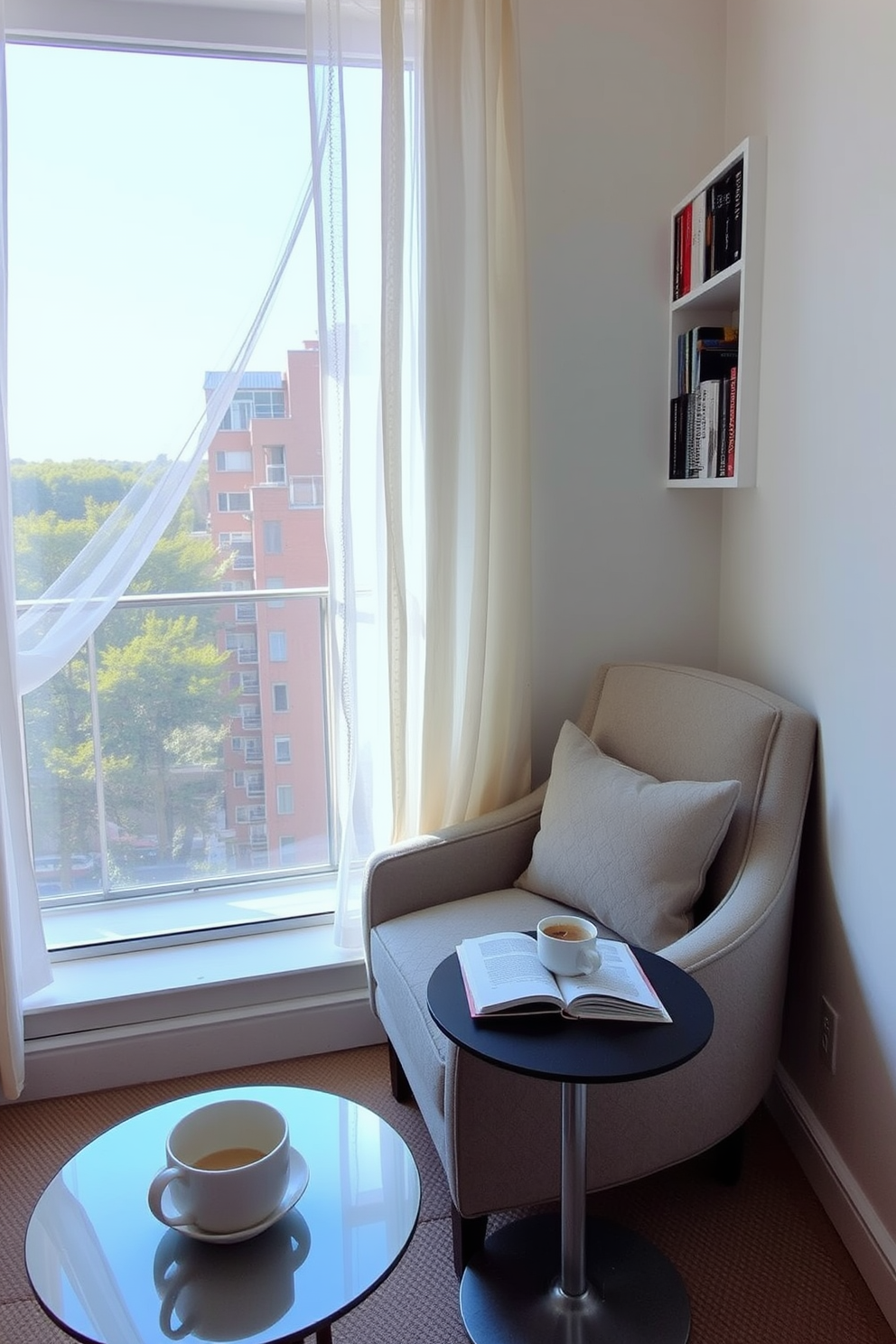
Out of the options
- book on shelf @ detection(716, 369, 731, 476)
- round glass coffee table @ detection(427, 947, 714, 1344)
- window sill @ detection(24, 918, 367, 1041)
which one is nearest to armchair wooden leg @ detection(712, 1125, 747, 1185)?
round glass coffee table @ detection(427, 947, 714, 1344)

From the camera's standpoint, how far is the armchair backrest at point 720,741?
1.83 metres

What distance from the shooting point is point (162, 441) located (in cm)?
215

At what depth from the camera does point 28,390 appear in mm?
2229

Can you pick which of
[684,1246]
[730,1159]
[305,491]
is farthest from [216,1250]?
[305,491]

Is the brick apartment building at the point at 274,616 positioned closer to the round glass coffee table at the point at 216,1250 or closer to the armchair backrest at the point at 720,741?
the armchair backrest at the point at 720,741

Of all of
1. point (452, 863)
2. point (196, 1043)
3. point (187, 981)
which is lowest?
point (196, 1043)

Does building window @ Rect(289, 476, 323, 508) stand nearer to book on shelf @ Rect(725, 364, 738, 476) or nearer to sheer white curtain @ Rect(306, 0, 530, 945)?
sheer white curtain @ Rect(306, 0, 530, 945)

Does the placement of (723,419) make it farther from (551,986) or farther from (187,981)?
(187,981)

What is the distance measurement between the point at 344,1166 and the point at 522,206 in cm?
183

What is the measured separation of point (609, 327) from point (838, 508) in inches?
31.6

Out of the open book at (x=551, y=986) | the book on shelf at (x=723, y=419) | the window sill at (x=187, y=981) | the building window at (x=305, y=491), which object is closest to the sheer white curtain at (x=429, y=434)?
the window sill at (x=187, y=981)

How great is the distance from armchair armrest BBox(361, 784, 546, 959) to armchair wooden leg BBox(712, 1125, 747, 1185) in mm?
640

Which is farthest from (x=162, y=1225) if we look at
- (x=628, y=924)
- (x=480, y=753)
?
(x=480, y=753)

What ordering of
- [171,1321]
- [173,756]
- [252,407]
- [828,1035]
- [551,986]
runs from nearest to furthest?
[171,1321] → [551,986] → [828,1035] → [252,407] → [173,756]
